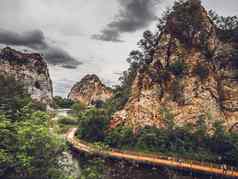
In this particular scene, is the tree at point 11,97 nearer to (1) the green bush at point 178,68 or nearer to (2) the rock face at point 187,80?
(2) the rock face at point 187,80

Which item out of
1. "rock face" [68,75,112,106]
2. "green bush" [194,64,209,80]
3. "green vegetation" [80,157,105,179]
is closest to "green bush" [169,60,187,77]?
"green bush" [194,64,209,80]

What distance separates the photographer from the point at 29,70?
271 ft

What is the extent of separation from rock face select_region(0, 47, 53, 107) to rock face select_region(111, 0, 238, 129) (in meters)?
42.3

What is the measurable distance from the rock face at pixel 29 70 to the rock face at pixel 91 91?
31.7m

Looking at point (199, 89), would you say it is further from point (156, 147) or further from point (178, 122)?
point (156, 147)

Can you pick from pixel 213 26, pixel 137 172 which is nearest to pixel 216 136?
pixel 137 172

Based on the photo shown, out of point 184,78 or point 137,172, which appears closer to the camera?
point 137,172

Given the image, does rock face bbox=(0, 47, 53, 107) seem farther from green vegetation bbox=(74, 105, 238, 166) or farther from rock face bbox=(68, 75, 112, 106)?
green vegetation bbox=(74, 105, 238, 166)

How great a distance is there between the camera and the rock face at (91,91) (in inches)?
4775

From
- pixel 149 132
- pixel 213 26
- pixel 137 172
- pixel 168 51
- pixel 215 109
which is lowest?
pixel 137 172

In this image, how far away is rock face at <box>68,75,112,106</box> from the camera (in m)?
121

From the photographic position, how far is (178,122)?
42156 mm

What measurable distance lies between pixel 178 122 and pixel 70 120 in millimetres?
34103

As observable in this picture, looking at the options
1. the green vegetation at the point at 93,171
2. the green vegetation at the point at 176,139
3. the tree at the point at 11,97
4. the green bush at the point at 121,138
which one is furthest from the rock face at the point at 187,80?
the green vegetation at the point at 93,171
